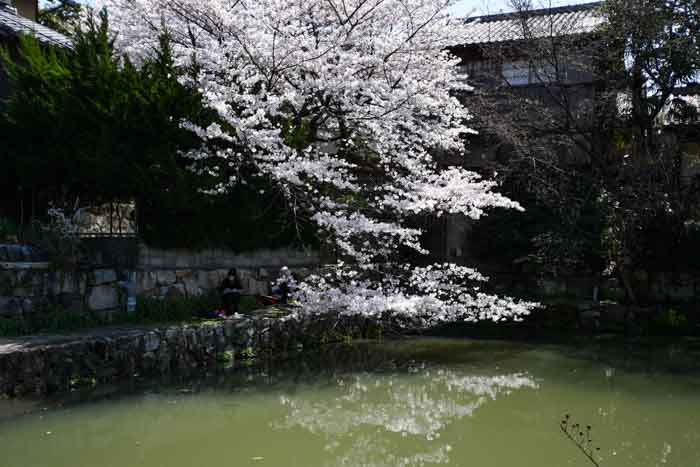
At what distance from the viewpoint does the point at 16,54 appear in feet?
43.2

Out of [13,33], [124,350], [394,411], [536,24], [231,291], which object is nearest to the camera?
[394,411]

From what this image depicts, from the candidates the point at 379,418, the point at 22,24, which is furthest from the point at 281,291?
the point at 22,24

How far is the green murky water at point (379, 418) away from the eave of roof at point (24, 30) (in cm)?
756

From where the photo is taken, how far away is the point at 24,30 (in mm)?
12305

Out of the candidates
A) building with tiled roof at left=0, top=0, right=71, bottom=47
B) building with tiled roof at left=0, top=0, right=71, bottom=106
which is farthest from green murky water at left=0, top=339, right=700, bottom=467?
building with tiled roof at left=0, top=0, right=71, bottom=106

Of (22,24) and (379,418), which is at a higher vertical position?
(22,24)

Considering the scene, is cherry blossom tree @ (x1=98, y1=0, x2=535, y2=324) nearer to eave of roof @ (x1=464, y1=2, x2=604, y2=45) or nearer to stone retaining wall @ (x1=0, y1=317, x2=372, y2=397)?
stone retaining wall @ (x1=0, y1=317, x2=372, y2=397)

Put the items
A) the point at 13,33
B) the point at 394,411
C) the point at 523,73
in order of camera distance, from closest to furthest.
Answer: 1. the point at 394,411
2. the point at 13,33
3. the point at 523,73

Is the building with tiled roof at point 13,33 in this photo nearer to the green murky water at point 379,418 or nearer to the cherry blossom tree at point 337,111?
the cherry blossom tree at point 337,111

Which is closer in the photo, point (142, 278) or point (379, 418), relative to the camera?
point (379, 418)

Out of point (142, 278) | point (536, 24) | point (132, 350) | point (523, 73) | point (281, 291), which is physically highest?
point (536, 24)

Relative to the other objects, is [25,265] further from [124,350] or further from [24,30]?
[24,30]

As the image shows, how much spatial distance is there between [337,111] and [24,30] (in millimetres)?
5756

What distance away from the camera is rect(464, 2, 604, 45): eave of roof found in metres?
13.9
